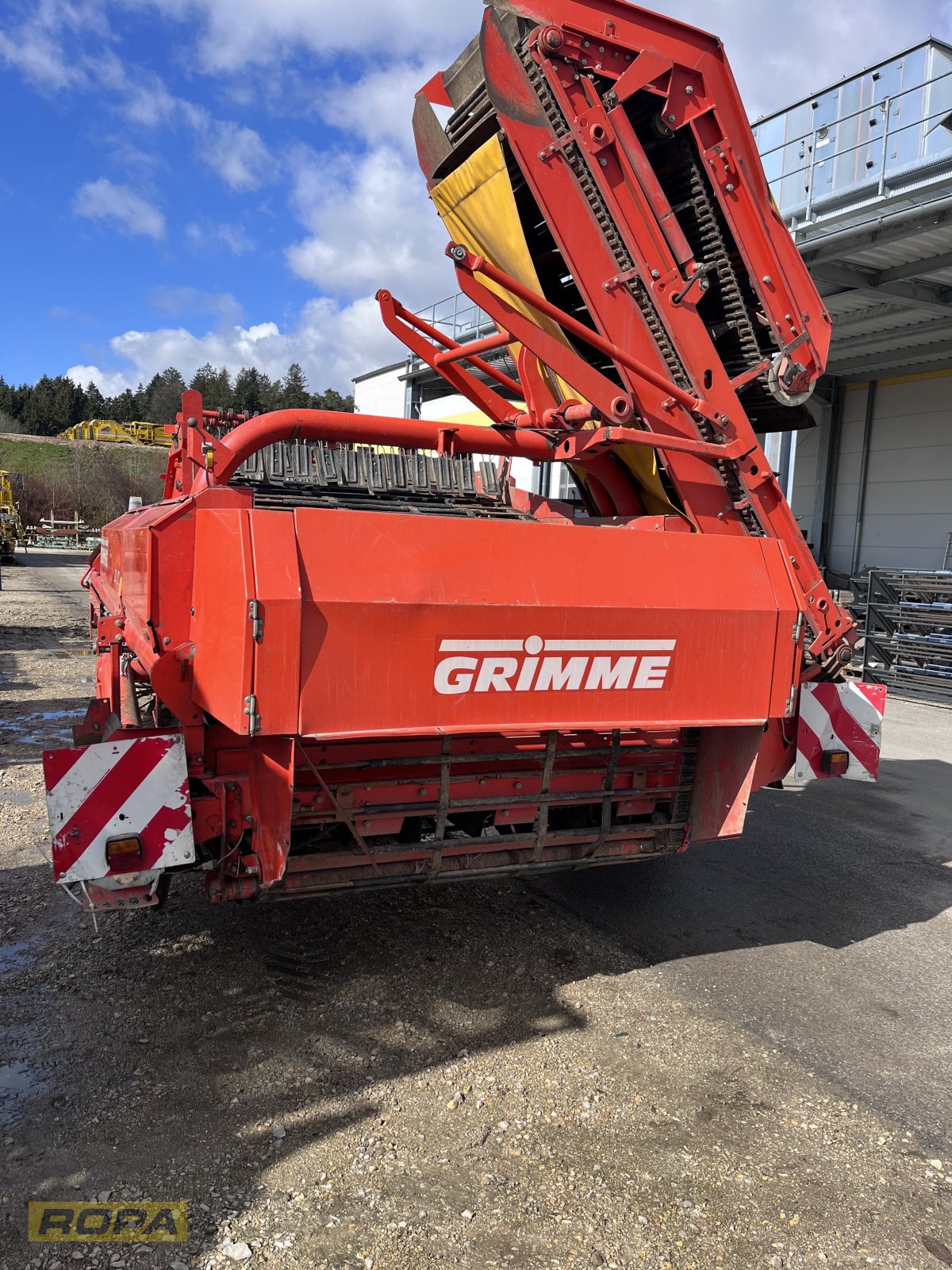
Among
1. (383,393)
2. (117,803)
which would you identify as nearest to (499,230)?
(117,803)

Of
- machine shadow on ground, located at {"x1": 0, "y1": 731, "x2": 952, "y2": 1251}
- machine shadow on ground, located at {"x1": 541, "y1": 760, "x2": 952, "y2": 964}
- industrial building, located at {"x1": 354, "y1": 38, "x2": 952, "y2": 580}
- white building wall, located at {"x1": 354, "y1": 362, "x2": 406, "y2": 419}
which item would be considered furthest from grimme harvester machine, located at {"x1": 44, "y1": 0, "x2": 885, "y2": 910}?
white building wall, located at {"x1": 354, "y1": 362, "x2": 406, "y2": 419}

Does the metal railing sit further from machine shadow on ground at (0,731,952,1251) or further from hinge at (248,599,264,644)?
hinge at (248,599,264,644)

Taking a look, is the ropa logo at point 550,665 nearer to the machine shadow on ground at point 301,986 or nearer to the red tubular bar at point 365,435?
the machine shadow on ground at point 301,986

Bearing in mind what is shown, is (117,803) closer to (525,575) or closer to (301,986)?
(301,986)

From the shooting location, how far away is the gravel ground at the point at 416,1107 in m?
2.14

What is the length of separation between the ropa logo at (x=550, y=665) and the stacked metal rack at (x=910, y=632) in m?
8.71

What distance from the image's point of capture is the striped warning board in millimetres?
3852

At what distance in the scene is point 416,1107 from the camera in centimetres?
260

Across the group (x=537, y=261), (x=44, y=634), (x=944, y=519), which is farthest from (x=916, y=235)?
(x=44, y=634)

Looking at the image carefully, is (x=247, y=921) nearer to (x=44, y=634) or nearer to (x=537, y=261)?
(x=537, y=261)

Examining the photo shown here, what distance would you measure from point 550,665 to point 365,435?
164 cm

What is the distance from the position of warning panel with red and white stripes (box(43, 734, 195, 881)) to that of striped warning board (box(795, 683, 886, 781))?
8.67ft

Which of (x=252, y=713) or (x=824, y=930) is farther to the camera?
(x=824, y=930)

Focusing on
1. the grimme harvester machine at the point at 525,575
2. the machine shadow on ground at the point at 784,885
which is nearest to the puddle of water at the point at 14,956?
the grimme harvester machine at the point at 525,575
